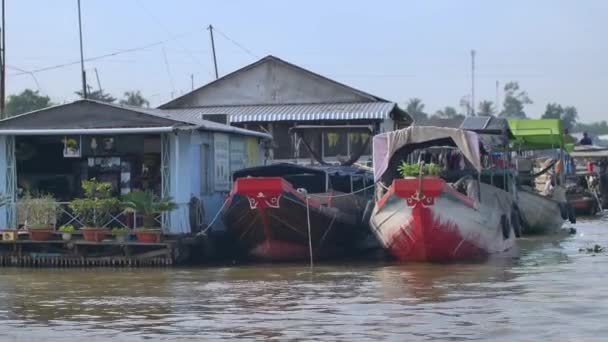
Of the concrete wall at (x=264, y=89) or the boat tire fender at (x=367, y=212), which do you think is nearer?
the boat tire fender at (x=367, y=212)

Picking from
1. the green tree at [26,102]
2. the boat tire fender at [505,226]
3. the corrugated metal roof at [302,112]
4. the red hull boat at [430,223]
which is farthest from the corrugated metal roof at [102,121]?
the green tree at [26,102]

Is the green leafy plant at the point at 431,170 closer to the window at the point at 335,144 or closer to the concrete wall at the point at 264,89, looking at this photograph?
the window at the point at 335,144

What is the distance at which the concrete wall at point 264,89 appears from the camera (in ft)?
98.8

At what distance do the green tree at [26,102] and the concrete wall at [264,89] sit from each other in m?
24.8

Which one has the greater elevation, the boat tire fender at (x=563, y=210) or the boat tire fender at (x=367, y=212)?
the boat tire fender at (x=367, y=212)

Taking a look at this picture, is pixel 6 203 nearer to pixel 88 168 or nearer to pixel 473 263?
pixel 88 168

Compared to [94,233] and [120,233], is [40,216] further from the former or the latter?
[120,233]

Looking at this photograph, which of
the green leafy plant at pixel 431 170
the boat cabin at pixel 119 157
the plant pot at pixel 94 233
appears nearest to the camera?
the green leafy plant at pixel 431 170

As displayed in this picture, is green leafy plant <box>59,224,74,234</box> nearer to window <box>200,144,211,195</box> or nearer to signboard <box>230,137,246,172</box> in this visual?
window <box>200,144,211,195</box>

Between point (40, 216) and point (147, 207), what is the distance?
2150 mm

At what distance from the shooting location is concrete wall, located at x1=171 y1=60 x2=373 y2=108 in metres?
30.1

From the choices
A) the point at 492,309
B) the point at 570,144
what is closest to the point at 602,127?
the point at 570,144

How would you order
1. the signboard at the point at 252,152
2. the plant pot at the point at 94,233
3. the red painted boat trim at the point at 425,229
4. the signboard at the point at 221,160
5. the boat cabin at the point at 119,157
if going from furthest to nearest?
the signboard at the point at 252,152, the signboard at the point at 221,160, the boat cabin at the point at 119,157, the plant pot at the point at 94,233, the red painted boat trim at the point at 425,229

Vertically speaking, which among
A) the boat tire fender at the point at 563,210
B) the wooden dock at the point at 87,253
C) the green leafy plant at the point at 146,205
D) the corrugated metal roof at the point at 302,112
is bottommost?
the wooden dock at the point at 87,253
